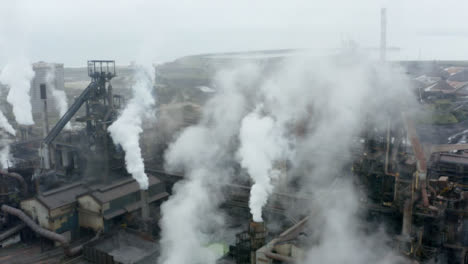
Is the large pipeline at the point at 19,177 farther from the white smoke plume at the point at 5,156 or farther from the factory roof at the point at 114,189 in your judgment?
the white smoke plume at the point at 5,156

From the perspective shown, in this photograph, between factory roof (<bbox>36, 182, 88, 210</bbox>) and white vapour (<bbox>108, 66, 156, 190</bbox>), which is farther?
white vapour (<bbox>108, 66, 156, 190</bbox>)

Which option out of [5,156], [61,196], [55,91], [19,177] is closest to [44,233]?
[61,196]

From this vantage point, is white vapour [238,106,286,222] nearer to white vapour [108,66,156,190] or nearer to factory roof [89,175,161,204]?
white vapour [108,66,156,190]

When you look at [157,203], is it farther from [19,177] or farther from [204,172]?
[19,177]

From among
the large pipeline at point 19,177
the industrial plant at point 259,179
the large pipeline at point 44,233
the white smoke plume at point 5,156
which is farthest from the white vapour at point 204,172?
the white smoke plume at point 5,156

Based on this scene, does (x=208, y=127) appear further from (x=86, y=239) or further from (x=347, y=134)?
(x=86, y=239)

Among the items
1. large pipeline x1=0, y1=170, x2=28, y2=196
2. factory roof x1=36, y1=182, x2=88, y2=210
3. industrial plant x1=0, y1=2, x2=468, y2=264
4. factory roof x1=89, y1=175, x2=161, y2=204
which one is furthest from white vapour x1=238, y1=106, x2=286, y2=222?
large pipeline x1=0, y1=170, x2=28, y2=196

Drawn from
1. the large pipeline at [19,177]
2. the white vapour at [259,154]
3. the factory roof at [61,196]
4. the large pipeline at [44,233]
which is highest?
the white vapour at [259,154]
